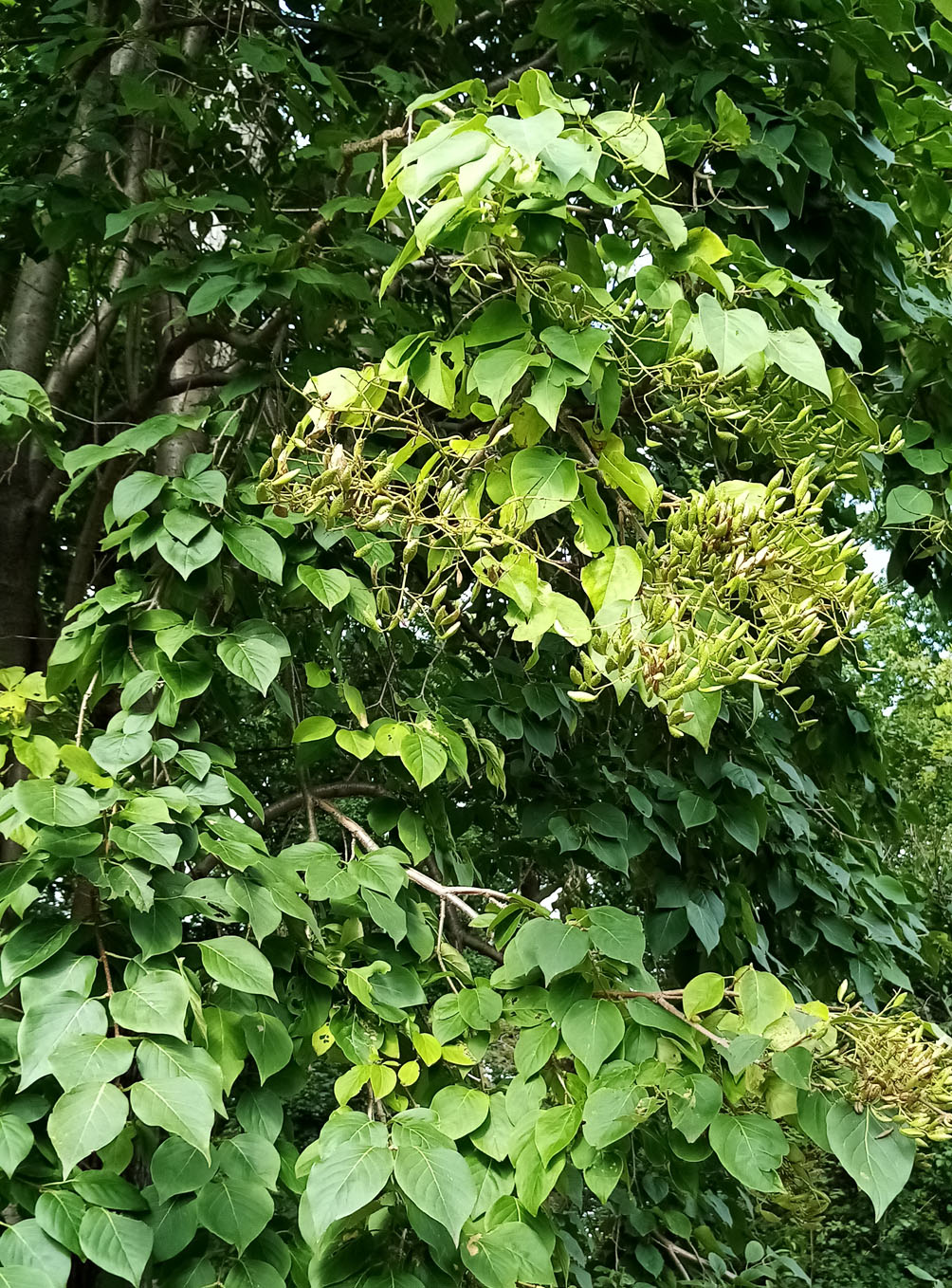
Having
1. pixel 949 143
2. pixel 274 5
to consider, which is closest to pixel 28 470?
pixel 274 5

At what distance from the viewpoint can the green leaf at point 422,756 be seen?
148cm

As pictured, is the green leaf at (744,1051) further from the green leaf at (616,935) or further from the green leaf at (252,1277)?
the green leaf at (252,1277)

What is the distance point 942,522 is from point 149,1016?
1357 mm

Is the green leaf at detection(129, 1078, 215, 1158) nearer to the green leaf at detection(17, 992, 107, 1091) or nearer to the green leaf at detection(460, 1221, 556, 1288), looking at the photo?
the green leaf at detection(17, 992, 107, 1091)

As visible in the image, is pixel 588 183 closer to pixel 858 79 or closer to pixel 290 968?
pixel 858 79

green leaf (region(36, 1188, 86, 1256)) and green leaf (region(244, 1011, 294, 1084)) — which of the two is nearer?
green leaf (region(36, 1188, 86, 1256))

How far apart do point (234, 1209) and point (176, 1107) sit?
220mm

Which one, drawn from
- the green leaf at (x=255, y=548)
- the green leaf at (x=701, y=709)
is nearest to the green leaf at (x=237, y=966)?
the green leaf at (x=255, y=548)

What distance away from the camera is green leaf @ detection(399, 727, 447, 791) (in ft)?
4.84

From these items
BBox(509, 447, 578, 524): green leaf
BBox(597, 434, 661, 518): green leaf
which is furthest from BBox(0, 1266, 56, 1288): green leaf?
BBox(597, 434, 661, 518): green leaf

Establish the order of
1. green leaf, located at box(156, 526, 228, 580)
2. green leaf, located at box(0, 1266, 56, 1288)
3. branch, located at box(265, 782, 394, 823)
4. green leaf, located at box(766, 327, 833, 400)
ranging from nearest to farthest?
green leaf, located at box(0, 1266, 56, 1288), green leaf, located at box(766, 327, 833, 400), green leaf, located at box(156, 526, 228, 580), branch, located at box(265, 782, 394, 823)

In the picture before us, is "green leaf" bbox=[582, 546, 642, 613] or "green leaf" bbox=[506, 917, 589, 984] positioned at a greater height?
"green leaf" bbox=[582, 546, 642, 613]

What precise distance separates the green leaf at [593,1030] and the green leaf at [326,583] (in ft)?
1.84

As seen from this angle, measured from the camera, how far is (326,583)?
1.50 m
